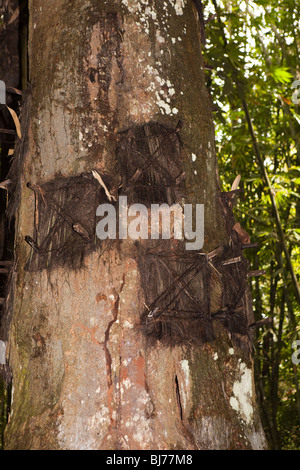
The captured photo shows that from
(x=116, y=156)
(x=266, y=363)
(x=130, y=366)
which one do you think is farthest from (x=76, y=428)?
(x=266, y=363)

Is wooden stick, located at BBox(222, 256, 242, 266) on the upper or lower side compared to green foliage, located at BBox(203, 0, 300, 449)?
lower

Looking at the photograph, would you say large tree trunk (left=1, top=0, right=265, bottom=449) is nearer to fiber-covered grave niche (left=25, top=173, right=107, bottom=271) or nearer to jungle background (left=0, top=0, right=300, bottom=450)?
fiber-covered grave niche (left=25, top=173, right=107, bottom=271)

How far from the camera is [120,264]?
1509mm

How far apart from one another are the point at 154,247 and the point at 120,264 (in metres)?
0.11

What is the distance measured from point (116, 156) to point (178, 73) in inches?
14.9

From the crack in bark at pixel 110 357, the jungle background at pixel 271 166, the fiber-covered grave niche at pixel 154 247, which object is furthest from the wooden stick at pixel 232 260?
the jungle background at pixel 271 166

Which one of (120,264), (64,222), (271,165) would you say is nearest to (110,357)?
(120,264)

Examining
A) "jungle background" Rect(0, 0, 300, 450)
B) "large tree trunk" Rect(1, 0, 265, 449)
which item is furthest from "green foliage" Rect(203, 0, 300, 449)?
"large tree trunk" Rect(1, 0, 265, 449)

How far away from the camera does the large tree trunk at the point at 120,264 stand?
1.41 metres

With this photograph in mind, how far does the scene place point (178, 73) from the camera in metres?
1.76

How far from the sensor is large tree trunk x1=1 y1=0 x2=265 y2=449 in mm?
1414

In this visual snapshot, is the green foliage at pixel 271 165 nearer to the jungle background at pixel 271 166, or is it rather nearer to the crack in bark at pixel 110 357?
the jungle background at pixel 271 166

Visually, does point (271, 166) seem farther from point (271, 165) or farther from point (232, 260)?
point (232, 260)
